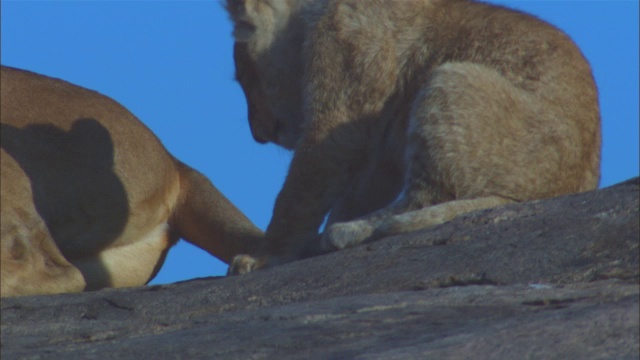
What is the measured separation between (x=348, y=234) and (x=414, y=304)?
177 cm

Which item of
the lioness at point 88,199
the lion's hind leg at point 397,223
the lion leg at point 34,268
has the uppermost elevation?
the lioness at point 88,199

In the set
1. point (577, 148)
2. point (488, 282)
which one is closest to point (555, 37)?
point (577, 148)

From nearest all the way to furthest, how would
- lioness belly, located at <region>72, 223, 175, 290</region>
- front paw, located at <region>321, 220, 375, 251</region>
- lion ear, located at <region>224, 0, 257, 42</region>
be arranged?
1. front paw, located at <region>321, 220, 375, 251</region>
2. lioness belly, located at <region>72, 223, 175, 290</region>
3. lion ear, located at <region>224, 0, 257, 42</region>

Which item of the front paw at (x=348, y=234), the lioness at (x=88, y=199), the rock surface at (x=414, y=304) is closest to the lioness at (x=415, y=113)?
the front paw at (x=348, y=234)

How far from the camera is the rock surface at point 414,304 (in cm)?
345

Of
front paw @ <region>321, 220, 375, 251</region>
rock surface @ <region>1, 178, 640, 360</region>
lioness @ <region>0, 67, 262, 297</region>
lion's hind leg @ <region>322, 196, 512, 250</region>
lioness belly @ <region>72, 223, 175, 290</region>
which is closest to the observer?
rock surface @ <region>1, 178, 640, 360</region>

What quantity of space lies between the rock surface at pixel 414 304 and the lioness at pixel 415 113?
0.62m

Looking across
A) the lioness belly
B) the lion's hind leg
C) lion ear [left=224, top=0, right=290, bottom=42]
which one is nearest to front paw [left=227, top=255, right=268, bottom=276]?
the lion's hind leg

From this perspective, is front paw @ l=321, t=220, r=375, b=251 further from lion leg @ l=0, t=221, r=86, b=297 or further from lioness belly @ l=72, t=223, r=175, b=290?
lioness belly @ l=72, t=223, r=175, b=290

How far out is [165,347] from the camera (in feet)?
13.0

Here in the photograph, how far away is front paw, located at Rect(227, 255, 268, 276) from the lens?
20.1ft

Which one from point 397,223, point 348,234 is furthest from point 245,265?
point 397,223

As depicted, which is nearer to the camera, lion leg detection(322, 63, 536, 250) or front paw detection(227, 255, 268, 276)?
lion leg detection(322, 63, 536, 250)

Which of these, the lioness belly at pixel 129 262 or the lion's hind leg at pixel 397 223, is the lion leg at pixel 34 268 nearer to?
the lioness belly at pixel 129 262
